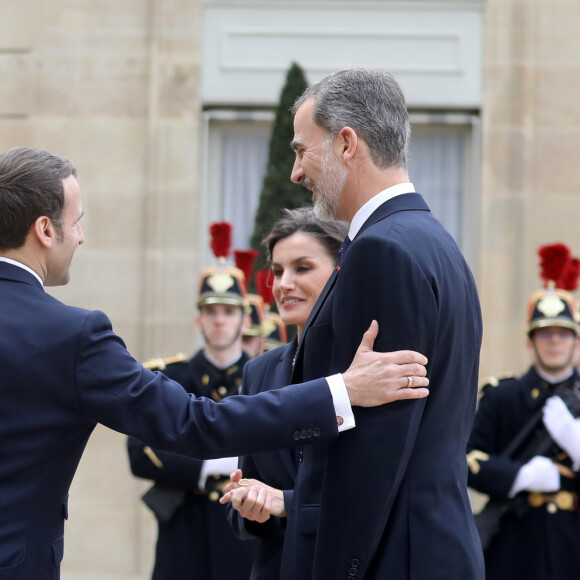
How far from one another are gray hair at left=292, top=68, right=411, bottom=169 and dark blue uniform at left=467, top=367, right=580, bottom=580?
3.38 meters

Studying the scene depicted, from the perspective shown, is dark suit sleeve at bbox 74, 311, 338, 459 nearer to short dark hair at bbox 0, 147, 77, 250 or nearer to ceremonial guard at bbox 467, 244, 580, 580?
short dark hair at bbox 0, 147, 77, 250

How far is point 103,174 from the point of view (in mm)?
9000

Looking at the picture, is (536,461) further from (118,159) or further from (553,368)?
(118,159)

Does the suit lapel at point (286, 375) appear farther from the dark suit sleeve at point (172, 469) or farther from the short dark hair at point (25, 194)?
the dark suit sleeve at point (172, 469)

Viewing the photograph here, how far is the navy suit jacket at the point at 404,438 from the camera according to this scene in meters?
2.53

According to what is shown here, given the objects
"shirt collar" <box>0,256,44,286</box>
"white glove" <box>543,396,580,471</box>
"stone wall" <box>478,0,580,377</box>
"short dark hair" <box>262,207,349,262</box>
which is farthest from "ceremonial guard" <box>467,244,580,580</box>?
"shirt collar" <box>0,256,44,286</box>

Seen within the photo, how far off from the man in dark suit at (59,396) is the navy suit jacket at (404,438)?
7 centimetres

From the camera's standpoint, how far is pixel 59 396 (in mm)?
2723

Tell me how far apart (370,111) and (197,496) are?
125 inches

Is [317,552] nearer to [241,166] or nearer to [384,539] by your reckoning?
[384,539]

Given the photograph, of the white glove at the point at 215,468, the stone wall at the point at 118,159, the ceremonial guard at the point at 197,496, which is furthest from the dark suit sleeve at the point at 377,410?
the stone wall at the point at 118,159

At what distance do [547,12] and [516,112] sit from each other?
812mm

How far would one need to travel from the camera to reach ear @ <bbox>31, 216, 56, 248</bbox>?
285 centimetres

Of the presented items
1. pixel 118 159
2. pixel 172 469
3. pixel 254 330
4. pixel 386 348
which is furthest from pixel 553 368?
pixel 118 159
